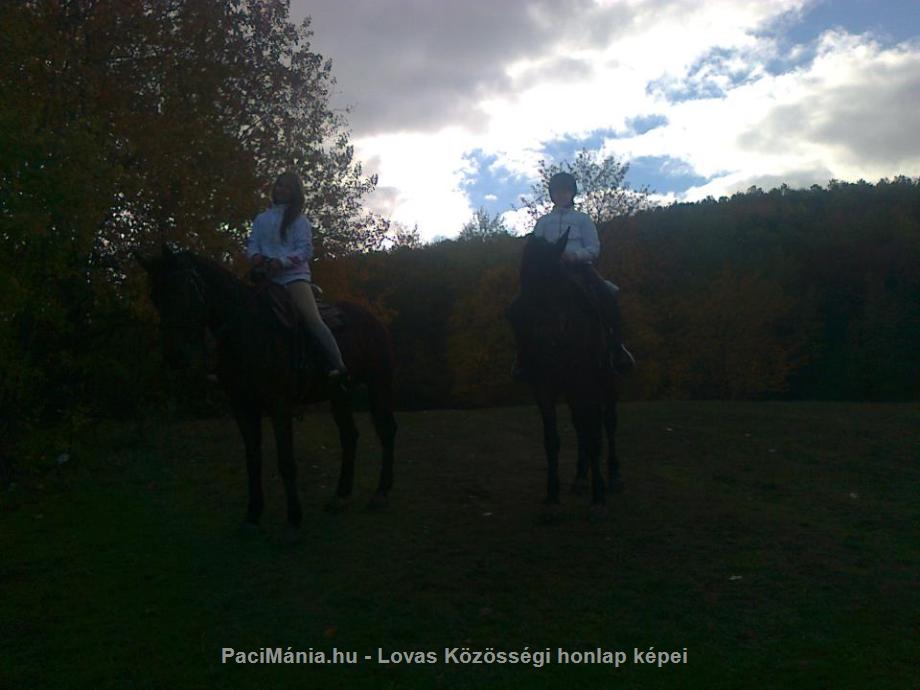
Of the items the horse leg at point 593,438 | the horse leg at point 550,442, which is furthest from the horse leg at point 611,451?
the horse leg at point 550,442

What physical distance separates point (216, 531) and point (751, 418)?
1229cm

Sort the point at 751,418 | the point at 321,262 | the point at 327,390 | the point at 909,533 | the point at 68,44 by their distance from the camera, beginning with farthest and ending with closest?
the point at 321,262 < the point at 751,418 < the point at 68,44 < the point at 327,390 < the point at 909,533

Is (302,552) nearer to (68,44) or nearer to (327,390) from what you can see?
(327,390)

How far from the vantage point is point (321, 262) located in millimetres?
28922

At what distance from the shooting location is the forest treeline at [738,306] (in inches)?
1907

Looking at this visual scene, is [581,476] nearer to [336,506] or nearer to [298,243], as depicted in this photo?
[336,506]

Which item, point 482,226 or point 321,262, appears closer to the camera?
point 321,262

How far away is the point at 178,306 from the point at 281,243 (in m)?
1.37

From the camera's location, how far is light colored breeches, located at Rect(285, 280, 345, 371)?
831 cm

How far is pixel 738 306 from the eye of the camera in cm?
5028

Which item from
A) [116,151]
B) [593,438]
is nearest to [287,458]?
[593,438]

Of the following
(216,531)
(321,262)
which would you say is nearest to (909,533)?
(216,531)

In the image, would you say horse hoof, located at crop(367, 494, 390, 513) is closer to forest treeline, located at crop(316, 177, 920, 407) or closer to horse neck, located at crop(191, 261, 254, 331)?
horse neck, located at crop(191, 261, 254, 331)

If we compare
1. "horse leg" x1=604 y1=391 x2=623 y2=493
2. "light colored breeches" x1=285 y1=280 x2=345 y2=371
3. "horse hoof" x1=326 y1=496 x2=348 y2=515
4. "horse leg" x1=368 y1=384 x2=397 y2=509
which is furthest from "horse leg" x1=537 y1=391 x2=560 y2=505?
"horse hoof" x1=326 y1=496 x2=348 y2=515
